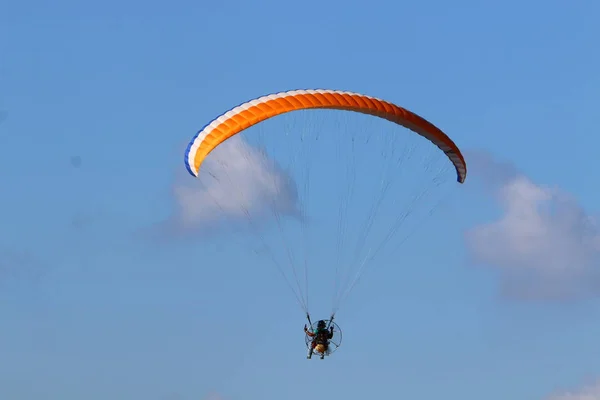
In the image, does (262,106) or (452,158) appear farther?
(452,158)

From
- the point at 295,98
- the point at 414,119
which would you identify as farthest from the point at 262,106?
the point at 414,119

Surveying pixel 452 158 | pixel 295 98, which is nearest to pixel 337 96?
pixel 295 98

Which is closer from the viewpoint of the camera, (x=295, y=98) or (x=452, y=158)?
(x=295, y=98)

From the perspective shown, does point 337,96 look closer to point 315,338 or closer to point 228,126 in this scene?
point 228,126

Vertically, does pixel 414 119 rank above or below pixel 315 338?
above

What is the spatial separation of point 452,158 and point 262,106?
31.2ft

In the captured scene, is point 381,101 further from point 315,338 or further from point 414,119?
point 315,338

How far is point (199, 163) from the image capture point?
264 feet

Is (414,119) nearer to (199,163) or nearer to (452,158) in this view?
(452,158)

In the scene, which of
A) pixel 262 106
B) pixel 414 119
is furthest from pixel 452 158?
pixel 262 106

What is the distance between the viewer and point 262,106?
3157 inches

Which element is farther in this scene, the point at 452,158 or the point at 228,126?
the point at 452,158

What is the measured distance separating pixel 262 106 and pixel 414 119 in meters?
6.50

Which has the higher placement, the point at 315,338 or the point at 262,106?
the point at 262,106
